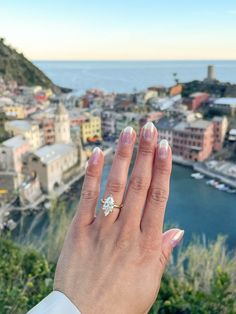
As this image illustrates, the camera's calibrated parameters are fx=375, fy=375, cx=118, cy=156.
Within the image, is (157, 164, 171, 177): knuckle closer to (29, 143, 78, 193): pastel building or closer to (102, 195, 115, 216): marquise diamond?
(102, 195, 115, 216): marquise diamond

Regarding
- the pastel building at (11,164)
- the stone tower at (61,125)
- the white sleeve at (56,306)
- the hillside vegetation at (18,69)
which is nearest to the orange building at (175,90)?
the hillside vegetation at (18,69)

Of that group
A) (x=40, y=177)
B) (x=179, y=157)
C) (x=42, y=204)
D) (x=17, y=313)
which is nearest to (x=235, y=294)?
(x=17, y=313)

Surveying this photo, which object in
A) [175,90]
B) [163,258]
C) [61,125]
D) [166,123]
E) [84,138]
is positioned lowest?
[84,138]

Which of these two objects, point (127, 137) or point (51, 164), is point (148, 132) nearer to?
point (127, 137)

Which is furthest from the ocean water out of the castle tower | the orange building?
the orange building

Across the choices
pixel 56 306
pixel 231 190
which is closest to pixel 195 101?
pixel 231 190
